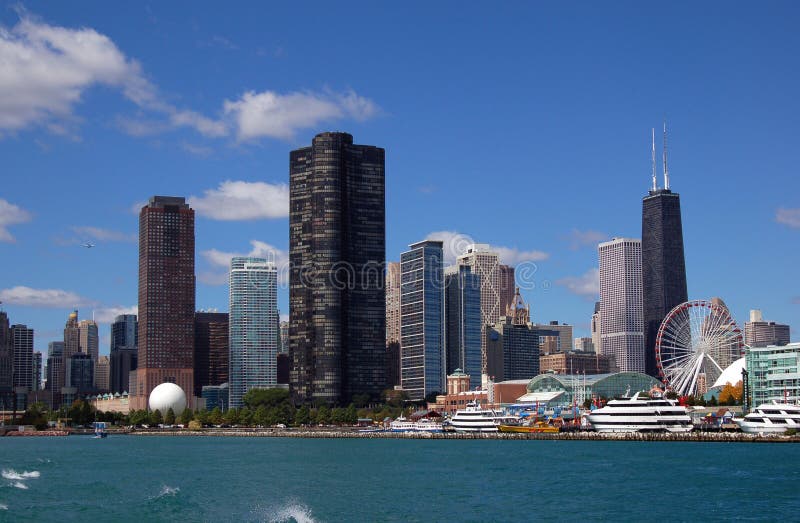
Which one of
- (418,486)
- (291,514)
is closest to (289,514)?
(291,514)

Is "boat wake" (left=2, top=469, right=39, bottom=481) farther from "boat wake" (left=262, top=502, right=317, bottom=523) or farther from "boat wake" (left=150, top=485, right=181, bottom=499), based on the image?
"boat wake" (left=262, top=502, right=317, bottom=523)

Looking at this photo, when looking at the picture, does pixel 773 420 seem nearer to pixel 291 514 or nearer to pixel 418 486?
pixel 418 486

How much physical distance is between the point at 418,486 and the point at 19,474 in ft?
134

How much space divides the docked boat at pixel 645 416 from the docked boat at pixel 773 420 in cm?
996

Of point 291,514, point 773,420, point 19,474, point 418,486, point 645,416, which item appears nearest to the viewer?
point 291,514

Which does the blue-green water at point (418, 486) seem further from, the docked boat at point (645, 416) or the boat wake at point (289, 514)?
the docked boat at point (645, 416)

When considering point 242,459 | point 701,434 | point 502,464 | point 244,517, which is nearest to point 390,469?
point 502,464

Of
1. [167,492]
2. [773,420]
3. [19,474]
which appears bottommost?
[167,492]

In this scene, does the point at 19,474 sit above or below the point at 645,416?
below

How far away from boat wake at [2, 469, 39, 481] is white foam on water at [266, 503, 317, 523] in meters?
36.8

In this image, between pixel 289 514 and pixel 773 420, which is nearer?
pixel 289 514

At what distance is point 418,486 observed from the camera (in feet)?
323

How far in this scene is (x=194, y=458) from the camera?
5856 inches

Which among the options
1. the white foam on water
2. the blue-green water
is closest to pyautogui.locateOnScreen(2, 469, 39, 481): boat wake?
the blue-green water
